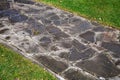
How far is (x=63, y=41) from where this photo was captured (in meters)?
7.81

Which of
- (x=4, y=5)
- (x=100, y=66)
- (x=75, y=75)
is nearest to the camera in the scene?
(x=75, y=75)

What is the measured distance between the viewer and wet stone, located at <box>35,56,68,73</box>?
257 inches

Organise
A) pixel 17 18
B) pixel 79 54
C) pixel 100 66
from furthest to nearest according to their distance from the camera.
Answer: pixel 17 18
pixel 79 54
pixel 100 66

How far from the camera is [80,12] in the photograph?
966 cm

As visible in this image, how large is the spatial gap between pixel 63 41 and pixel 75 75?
1.73m

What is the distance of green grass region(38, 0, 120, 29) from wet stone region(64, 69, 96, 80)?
3148 mm

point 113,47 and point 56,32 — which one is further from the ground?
point 56,32

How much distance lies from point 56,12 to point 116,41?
282cm

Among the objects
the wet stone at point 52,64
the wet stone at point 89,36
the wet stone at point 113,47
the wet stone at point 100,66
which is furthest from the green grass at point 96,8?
the wet stone at point 52,64

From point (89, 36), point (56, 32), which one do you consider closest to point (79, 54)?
point (89, 36)

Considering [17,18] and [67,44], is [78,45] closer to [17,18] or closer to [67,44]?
[67,44]

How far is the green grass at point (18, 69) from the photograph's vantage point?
20.1 feet

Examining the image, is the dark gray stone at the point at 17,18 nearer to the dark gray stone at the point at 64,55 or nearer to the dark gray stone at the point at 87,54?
the dark gray stone at the point at 64,55

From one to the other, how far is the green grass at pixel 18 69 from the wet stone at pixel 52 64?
252 mm
